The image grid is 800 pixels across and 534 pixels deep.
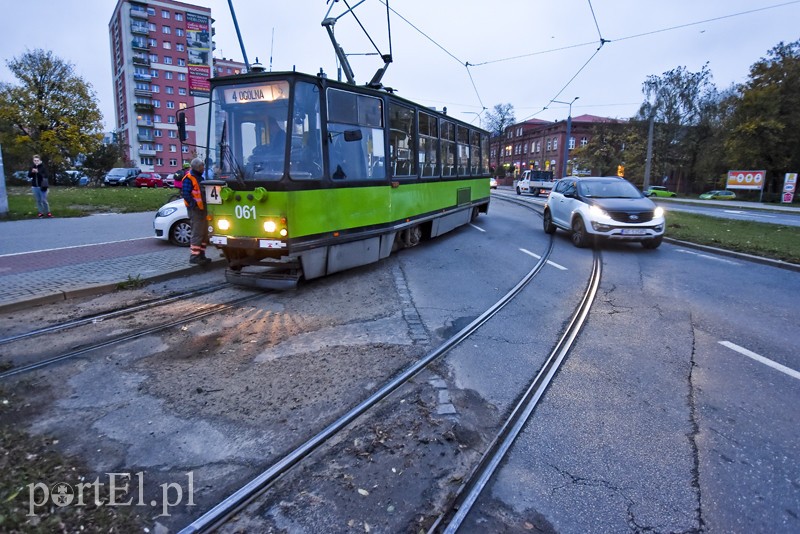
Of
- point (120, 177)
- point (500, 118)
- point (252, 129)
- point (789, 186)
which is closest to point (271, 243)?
point (252, 129)

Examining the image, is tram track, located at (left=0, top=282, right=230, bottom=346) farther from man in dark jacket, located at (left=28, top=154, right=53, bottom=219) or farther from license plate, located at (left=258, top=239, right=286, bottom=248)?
man in dark jacket, located at (left=28, top=154, right=53, bottom=219)

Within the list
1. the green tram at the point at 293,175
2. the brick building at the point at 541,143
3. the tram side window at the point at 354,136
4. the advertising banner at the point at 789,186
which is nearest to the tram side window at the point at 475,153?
the green tram at the point at 293,175

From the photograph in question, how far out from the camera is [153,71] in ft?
259

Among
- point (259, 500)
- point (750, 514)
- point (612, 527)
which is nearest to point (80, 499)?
point (259, 500)

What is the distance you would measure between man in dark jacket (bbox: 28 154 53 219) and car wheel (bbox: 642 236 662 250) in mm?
17567

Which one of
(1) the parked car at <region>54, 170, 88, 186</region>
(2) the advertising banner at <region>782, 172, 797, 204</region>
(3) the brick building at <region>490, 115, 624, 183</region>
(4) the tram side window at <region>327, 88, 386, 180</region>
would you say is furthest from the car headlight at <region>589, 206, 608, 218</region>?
(3) the brick building at <region>490, 115, 624, 183</region>

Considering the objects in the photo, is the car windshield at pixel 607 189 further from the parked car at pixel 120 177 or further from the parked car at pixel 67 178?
the parked car at pixel 67 178

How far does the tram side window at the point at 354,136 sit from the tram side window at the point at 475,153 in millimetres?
6948

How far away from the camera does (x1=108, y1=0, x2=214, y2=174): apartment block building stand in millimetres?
76625

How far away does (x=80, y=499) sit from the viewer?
8.29 feet

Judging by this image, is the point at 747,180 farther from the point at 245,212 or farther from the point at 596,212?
the point at 245,212

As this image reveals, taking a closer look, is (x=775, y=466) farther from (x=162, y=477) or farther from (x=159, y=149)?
(x=159, y=149)

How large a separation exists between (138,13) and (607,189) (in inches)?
3569

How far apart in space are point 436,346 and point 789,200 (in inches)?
1817
